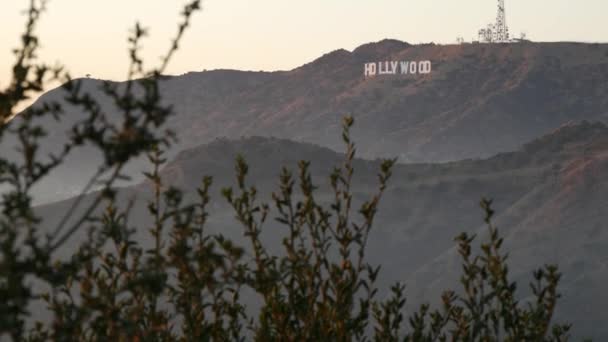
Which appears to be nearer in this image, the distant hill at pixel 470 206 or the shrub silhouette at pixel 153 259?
the shrub silhouette at pixel 153 259

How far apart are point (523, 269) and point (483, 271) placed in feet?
235

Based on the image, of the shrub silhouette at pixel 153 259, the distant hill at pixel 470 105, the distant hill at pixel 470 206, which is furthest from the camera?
the distant hill at pixel 470 105

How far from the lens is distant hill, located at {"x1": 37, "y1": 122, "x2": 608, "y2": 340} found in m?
77.2

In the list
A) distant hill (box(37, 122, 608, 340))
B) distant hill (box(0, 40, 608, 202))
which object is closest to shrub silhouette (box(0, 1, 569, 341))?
distant hill (box(37, 122, 608, 340))

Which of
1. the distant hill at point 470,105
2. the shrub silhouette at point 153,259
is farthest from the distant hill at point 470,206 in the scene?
the distant hill at point 470,105

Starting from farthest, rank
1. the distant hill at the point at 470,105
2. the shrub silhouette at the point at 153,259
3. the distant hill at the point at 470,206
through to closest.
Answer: the distant hill at the point at 470,105
the distant hill at the point at 470,206
the shrub silhouette at the point at 153,259

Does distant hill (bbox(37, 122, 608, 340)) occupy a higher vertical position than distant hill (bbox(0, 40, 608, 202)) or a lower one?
lower

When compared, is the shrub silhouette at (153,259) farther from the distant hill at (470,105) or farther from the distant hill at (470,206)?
A: the distant hill at (470,105)

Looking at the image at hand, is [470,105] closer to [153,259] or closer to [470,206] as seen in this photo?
[470,206]

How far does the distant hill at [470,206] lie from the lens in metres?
77.2

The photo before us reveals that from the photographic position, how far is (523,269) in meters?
76.8

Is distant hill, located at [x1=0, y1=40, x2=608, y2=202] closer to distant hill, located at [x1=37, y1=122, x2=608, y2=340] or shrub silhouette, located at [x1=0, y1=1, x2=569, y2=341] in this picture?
distant hill, located at [x1=37, y1=122, x2=608, y2=340]

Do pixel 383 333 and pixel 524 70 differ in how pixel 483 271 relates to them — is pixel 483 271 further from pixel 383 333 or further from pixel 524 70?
pixel 524 70

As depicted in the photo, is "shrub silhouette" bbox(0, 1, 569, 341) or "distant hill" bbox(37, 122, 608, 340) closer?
"shrub silhouette" bbox(0, 1, 569, 341)
